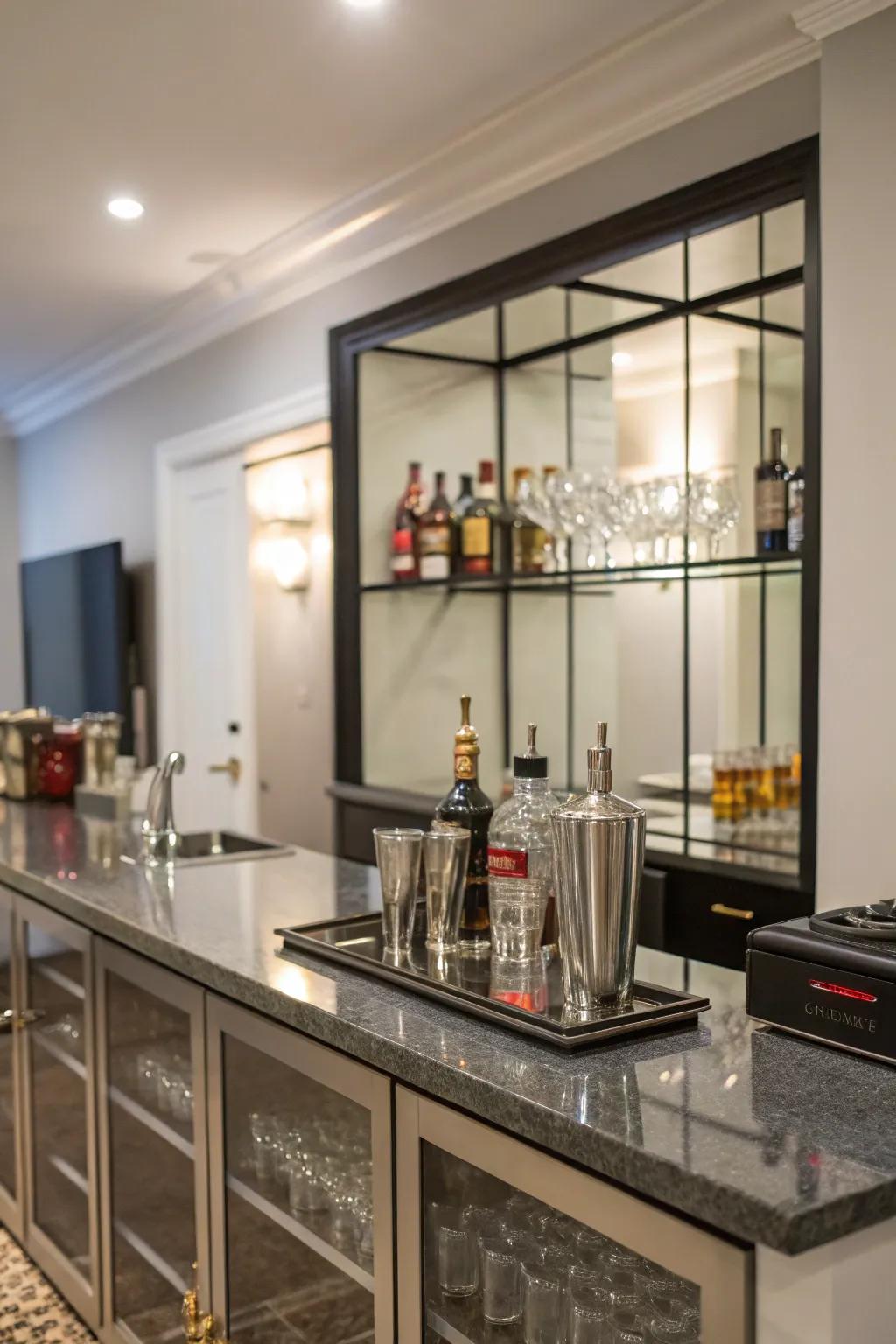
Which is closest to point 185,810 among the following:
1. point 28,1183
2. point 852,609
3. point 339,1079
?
point 28,1183

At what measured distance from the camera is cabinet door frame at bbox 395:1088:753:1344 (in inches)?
39.8

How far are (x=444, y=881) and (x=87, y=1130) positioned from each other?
1033 millimetres

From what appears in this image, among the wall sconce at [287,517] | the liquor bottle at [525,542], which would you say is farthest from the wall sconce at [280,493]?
the liquor bottle at [525,542]

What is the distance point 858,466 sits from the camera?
2260 mm

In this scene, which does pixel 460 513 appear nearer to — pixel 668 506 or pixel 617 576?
pixel 617 576

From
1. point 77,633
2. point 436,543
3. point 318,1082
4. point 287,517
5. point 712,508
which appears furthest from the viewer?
point 77,633

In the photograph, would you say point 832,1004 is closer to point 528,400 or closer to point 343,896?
point 343,896

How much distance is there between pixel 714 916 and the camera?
8.43ft

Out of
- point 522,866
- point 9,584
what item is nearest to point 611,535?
point 522,866

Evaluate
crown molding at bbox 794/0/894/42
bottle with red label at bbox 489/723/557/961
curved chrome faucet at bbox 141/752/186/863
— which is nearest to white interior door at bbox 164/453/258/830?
curved chrome faucet at bbox 141/752/186/863

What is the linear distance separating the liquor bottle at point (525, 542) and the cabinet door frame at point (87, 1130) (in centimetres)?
176

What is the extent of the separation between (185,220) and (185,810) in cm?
254

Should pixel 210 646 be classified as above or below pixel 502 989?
above

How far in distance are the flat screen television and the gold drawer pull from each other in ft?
11.5
